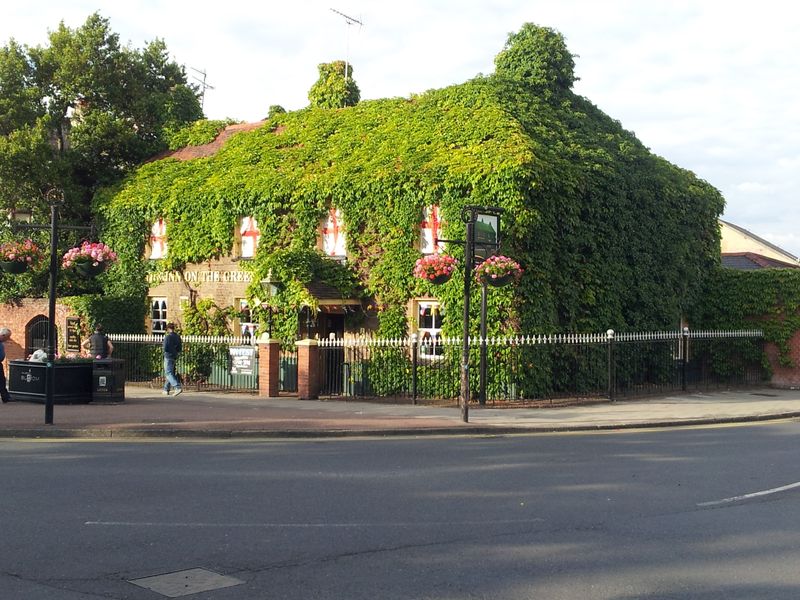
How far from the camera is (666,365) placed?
2530cm

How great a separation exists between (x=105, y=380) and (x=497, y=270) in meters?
8.83

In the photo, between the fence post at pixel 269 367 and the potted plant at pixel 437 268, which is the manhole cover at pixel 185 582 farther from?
the fence post at pixel 269 367

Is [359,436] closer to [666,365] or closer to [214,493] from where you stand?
[214,493]

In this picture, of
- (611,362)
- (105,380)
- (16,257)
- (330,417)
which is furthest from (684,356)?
(16,257)

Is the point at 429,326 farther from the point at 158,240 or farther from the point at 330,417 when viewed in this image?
the point at 158,240

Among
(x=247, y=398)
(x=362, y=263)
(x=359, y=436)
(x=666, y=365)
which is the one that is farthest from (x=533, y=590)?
(x=666, y=365)

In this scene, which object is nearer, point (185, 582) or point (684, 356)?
point (185, 582)

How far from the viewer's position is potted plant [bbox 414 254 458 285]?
2002 centimetres

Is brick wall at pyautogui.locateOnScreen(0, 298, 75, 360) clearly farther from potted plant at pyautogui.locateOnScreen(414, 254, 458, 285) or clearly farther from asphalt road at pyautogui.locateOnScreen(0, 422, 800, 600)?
asphalt road at pyautogui.locateOnScreen(0, 422, 800, 600)

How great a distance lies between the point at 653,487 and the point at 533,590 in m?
4.39

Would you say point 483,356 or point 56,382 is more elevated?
point 483,356

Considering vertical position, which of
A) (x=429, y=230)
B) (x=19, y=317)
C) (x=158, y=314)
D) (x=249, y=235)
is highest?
(x=249, y=235)

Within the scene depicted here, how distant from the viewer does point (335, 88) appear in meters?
33.1

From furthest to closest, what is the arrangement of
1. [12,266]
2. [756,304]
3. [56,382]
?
[756,304]
[12,266]
[56,382]
